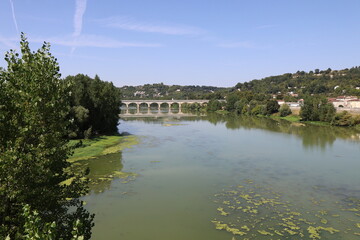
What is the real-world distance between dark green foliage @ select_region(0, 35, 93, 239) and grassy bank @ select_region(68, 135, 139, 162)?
65.9 feet

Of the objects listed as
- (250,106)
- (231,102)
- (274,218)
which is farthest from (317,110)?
(274,218)

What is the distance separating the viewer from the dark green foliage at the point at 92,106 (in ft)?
135

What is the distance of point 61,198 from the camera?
892 cm

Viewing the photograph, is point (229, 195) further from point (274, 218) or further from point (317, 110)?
point (317, 110)

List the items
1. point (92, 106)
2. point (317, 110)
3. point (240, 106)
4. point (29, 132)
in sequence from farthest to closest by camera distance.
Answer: point (240, 106) < point (317, 110) < point (92, 106) < point (29, 132)

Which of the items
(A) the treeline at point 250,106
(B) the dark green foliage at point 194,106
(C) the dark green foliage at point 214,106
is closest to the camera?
(A) the treeline at point 250,106

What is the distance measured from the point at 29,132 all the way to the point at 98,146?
29.7 m

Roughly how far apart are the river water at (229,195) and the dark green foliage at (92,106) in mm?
10373

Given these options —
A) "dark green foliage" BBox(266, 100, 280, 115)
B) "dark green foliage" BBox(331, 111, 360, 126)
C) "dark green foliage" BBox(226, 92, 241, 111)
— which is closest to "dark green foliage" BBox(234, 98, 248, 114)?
"dark green foliage" BBox(226, 92, 241, 111)

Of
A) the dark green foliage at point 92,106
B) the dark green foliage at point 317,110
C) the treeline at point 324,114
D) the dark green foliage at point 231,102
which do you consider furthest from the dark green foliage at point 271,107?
the dark green foliage at point 92,106

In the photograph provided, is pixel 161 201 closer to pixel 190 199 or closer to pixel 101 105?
pixel 190 199

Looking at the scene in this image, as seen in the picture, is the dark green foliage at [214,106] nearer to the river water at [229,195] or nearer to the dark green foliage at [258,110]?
the dark green foliage at [258,110]

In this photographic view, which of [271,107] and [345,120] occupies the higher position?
[271,107]

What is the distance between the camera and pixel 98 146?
36.8m
